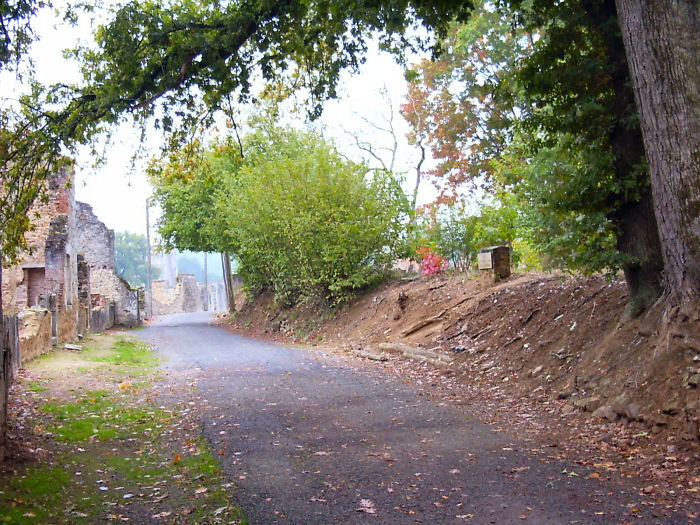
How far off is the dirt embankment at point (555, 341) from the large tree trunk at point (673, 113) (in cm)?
77

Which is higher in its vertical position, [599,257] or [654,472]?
[599,257]

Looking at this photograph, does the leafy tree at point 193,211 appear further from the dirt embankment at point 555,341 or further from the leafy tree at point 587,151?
the leafy tree at point 587,151

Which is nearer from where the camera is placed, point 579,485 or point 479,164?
point 579,485

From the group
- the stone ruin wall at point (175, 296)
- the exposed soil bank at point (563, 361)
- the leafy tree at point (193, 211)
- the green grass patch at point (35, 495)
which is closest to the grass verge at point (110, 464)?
the green grass patch at point (35, 495)

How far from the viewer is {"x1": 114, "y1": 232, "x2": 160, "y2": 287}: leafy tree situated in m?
83.4

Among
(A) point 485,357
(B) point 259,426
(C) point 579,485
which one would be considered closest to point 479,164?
(A) point 485,357

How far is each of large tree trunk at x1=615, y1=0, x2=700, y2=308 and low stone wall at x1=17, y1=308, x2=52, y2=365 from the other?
39.9ft

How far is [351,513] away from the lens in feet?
15.8

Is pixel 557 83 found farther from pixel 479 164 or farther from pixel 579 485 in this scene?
pixel 479 164

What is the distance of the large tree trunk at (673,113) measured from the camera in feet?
21.2

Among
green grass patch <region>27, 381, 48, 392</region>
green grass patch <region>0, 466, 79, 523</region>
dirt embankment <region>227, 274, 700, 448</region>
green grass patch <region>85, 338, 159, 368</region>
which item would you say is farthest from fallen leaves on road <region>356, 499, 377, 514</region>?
green grass patch <region>85, 338, 159, 368</region>

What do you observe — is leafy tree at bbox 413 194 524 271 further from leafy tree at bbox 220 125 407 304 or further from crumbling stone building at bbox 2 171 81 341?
crumbling stone building at bbox 2 171 81 341

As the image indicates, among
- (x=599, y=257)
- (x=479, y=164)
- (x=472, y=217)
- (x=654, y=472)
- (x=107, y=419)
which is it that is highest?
(x=479, y=164)

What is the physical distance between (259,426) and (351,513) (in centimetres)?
315
